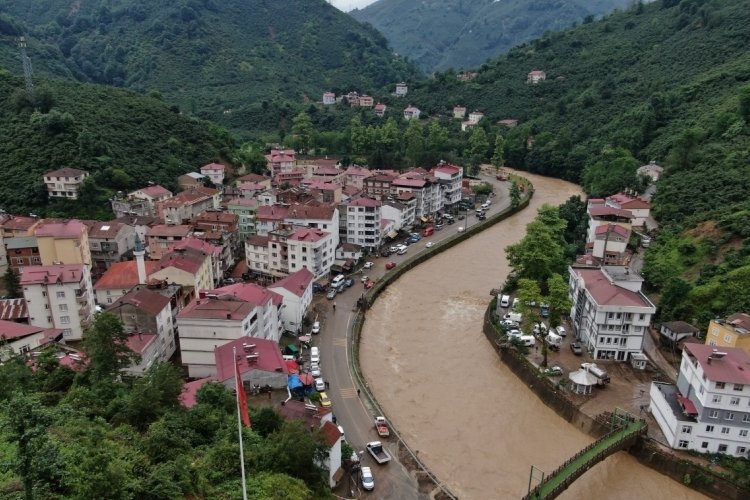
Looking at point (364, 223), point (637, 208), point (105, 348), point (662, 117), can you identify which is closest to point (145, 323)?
point (105, 348)

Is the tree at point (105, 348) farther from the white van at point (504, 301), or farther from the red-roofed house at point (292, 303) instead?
the white van at point (504, 301)

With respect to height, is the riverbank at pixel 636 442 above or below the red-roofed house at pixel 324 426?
below

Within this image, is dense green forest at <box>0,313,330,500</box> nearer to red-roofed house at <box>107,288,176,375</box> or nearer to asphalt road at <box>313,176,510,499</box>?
red-roofed house at <box>107,288,176,375</box>

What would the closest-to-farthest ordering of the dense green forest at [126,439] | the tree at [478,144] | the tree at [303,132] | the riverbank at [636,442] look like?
1. the dense green forest at [126,439]
2. the riverbank at [636,442]
3. the tree at [303,132]
4. the tree at [478,144]

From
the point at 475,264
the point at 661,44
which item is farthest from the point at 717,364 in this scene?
the point at 661,44

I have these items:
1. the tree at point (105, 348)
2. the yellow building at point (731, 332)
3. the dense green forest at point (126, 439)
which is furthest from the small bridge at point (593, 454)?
the tree at point (105, 348)

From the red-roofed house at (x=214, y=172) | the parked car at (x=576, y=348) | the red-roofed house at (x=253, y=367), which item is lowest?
the parked car at (x=576, y=348)

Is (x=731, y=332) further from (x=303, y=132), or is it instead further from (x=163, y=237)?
(x=303, y=132)
